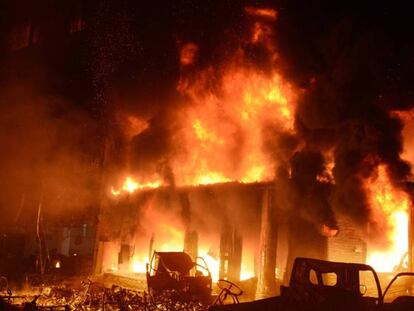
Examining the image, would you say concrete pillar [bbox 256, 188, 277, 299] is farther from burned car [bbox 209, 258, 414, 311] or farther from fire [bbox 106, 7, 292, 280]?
burned car [bbox 209, 258, 414, 311]

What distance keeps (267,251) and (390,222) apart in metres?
5.86

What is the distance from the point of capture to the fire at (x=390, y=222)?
57.8 feet

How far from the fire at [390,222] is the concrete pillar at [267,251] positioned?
4.46 meters

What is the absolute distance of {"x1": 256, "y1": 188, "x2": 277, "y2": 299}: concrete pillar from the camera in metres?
16.0

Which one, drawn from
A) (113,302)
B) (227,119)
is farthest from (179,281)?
(227,119)

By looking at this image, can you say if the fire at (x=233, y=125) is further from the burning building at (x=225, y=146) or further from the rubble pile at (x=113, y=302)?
the rubble pile at (x=113, y=302)

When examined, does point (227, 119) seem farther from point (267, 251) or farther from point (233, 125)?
point (267, 251)

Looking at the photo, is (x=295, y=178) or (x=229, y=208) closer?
(x=295, y=178)

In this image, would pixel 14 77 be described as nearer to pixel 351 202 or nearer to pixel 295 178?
pixel 295 178

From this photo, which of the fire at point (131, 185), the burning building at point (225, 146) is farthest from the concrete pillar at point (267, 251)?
the fire at point (131, 185)

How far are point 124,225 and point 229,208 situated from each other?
25.4 ft

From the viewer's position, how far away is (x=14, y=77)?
109 ft

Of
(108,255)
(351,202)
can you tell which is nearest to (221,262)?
(351,202)

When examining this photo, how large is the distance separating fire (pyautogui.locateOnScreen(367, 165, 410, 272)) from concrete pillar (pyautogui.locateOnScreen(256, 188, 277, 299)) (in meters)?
4.46
